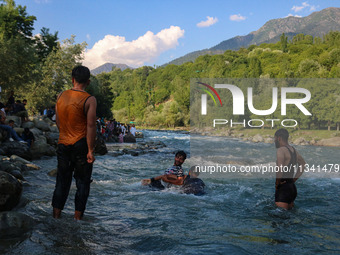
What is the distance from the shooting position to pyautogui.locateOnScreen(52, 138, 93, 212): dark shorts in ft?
15.7

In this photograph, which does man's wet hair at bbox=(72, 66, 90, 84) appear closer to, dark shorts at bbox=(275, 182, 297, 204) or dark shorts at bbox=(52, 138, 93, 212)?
dark shorts at bbox=(52, 138, 93, 212)

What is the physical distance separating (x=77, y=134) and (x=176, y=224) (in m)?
2.66

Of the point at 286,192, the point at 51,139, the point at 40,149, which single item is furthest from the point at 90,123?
the point at 51,139

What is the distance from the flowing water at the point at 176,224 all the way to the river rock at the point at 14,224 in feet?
0.42

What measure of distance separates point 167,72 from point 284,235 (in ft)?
636

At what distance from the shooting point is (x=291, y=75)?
90.0m

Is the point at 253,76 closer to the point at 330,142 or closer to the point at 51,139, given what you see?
the point at 330,142

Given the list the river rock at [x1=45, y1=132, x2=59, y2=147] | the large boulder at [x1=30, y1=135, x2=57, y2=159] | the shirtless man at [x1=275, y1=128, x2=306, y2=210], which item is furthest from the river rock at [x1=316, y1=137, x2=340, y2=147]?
the shirtless man at [x1=275, y1=128, x2=306, y2=210]

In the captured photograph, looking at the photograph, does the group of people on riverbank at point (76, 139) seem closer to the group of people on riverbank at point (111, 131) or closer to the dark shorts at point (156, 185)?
the dark shorts at point (156, 185)

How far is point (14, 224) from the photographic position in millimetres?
4535

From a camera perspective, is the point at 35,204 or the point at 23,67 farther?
the point at 23,67

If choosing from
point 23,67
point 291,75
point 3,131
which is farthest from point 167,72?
point 3,131

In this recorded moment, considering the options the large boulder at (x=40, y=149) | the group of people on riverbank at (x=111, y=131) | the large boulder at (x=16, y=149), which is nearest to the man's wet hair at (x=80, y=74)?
the large boulder at (x=16, y=149)

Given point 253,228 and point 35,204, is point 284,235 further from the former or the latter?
point 35,204
